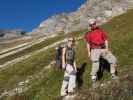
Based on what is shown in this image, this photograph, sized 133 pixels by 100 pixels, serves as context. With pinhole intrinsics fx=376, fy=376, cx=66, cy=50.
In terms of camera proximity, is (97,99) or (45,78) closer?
(97,99)

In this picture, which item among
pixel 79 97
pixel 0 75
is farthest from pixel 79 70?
pixel 0 75

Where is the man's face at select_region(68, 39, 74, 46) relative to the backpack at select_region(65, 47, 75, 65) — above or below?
above

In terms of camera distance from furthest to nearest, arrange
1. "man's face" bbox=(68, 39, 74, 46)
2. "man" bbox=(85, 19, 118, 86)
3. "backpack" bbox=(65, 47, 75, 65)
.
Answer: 1. "backpack" bbox=(65, 47, 75, 65)
2. "man" bbox=(85, 19, 118, 86)
3. "man's face" bbox=(68, 39, 74, 46)

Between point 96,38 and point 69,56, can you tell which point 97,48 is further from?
point 69,56

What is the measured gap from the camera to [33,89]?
30.0 meters

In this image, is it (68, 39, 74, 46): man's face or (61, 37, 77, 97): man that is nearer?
(68, 39, 74, 46): man's face

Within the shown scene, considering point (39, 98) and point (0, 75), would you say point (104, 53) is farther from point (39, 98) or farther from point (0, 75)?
point (0, 75)

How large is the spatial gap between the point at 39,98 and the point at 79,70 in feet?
13.5

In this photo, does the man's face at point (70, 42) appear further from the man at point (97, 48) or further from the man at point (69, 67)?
the man at point (97, 48)

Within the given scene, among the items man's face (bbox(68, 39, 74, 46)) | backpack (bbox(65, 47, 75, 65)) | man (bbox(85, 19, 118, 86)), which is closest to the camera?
man's face (bbox(68, 39, 74, 46))

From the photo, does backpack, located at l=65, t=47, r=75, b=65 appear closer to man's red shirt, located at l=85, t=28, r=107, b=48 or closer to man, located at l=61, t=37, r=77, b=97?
man, located at l=61, t=37, r=77, b=97

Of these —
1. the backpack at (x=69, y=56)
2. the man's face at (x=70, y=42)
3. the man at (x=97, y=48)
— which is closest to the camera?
the man's face at (x=70, y=42)

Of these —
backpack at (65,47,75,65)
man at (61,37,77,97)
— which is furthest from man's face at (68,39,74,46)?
backpack at (65,47,75,65)

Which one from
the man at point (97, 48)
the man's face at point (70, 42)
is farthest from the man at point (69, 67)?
the man at point (97, 48)
